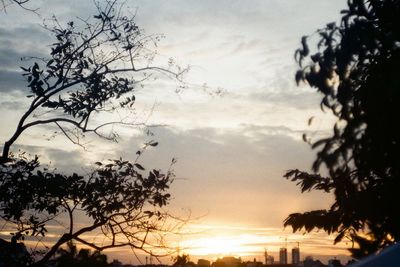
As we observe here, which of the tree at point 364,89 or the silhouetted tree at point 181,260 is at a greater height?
the tree at point 364,89

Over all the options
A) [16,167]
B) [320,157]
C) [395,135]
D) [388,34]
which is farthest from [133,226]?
[388,34]

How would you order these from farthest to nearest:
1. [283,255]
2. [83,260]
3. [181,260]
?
[283,255]
[181,260]
[83,260]

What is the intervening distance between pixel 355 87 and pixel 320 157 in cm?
207

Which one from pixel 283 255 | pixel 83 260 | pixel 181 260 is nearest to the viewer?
pixel 83 260

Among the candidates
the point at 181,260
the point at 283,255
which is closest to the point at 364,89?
the point at 181,260

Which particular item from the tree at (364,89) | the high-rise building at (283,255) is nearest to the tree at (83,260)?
the tree at (364,89)

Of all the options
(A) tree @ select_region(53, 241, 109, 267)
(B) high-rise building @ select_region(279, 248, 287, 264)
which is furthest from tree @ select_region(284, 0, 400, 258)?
(B) high-rise building @ select_region(279, 248, 287, 264)

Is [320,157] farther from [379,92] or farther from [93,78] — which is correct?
[93,78]

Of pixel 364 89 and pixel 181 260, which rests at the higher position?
pixel 364 89

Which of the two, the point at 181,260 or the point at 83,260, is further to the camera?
the point at 181,260

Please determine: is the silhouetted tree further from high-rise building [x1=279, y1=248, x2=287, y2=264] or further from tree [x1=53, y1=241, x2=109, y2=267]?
high-rise building [x1=279, y1=248, x2=287, y2=264]

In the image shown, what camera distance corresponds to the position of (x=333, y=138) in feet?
25.3

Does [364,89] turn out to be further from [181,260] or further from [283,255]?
[283,255]

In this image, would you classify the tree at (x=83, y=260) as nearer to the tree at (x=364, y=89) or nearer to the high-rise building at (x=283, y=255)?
the tree at (x=364, y=89)
